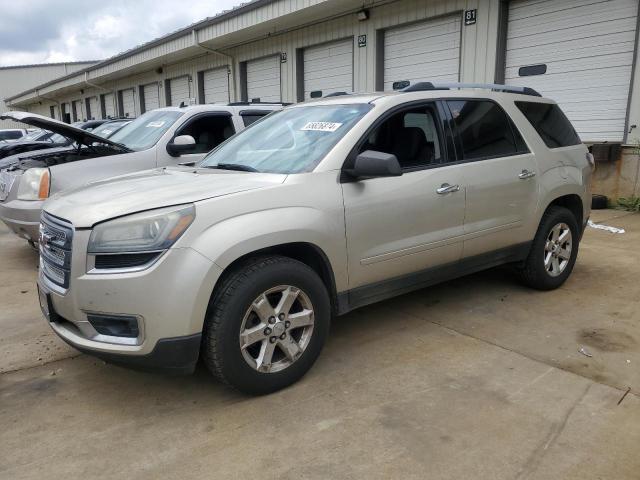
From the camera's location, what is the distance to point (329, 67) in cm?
1327

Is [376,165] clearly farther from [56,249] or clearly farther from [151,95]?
[151,95]

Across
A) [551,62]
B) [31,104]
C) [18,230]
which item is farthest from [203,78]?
[31,104]

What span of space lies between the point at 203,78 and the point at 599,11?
13078 mm

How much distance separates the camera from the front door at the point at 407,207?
3.35 meters

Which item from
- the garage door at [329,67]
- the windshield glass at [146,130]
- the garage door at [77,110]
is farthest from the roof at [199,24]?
the garage door at [77,110]

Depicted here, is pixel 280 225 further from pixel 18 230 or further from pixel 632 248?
pixel 632 248

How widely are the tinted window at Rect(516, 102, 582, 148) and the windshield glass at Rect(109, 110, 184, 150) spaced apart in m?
4.14

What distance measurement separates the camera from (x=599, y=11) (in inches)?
333

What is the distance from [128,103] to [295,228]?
23.9m

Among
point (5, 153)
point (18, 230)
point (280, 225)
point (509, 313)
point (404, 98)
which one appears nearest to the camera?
point (280, 225)

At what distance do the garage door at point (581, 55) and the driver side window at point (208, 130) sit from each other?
19.0ft

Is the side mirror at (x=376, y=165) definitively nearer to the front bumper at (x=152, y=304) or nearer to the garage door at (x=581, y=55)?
the front bumper at (x=152, y=304)

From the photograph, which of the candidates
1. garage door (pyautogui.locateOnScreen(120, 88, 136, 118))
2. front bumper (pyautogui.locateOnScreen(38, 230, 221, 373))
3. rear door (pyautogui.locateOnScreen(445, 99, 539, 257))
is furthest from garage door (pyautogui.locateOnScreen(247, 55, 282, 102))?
front bumper (pyautogui.locateOnScreen(38, 230, 221, 373))

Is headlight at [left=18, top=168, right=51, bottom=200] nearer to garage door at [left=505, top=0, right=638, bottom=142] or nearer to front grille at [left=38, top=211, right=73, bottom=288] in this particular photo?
front grille at [left=38, top=211, right=73, bottom=288]
